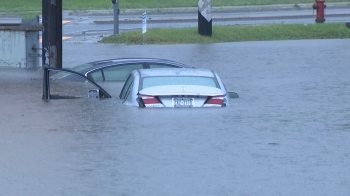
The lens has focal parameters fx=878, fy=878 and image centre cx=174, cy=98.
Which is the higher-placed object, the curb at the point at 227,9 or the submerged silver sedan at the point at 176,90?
the curb at the point at 227,9

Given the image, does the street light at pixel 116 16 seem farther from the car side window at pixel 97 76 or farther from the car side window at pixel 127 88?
the car side window at pixel 127 88

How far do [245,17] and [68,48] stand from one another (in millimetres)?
13576

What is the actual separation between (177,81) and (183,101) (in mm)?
430

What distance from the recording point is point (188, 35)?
30969 mm

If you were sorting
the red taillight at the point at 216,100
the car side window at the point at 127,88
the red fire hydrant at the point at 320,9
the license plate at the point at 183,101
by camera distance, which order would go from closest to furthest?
the license plate at the point at 183,101 < the red taillight at the point at 216,100 < the car side window at the point at 127,88 < the red fire hydrant at the point at 320,9

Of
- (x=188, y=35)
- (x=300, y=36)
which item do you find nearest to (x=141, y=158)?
(x=188, y=35)

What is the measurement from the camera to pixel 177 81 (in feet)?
44.2

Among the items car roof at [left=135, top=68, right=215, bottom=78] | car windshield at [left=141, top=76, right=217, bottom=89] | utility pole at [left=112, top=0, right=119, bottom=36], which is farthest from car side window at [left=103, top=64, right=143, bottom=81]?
utility pole at [left=112, top=0, right=119, bottom=36]

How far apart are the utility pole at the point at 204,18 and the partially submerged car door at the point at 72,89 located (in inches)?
525

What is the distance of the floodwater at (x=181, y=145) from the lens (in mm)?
8844

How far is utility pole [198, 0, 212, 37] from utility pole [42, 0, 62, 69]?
980 cm

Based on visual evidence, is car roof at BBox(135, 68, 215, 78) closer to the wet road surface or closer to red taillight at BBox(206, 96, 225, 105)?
red taillight at BBox(206, 96, 225, 105)

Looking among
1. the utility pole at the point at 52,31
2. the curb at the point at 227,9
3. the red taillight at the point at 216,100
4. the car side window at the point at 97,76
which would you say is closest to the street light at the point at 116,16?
the utility pole at the point at 52,31

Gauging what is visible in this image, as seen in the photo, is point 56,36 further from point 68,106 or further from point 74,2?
point 74,2
